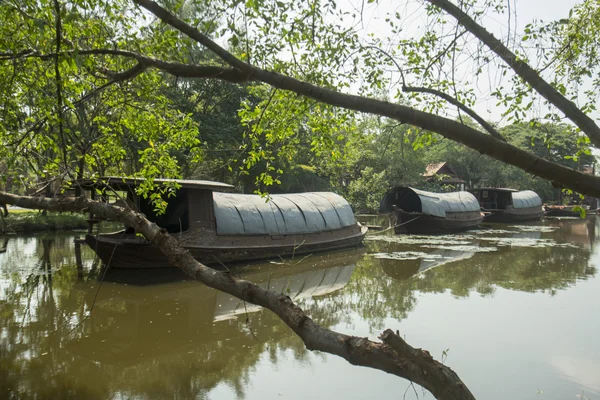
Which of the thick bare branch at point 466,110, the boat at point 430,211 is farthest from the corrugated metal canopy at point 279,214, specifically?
the thick bare branch at point 466,110

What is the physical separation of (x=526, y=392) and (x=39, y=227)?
71.2 feet

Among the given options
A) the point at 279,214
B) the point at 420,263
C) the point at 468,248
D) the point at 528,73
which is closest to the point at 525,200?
the point at 468,248

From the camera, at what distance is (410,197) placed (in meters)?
24.5

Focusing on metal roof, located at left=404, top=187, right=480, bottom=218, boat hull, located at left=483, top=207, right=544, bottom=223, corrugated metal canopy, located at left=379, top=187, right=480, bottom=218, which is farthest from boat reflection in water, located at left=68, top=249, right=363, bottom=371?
boat hull, located at left=483, top=207, right=544, bottom=223

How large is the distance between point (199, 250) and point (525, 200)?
2694 cm

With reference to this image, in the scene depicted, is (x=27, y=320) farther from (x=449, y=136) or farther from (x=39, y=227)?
(x=39, y=227)

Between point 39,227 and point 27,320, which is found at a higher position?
point 39,227

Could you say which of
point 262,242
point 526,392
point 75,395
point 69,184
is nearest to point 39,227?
point 262,242

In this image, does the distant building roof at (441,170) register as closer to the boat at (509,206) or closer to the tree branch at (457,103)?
the boat at (509,206)

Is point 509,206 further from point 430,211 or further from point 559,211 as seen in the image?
point 430,211

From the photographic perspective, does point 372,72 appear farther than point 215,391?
Yes

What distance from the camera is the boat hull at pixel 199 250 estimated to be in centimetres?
1071

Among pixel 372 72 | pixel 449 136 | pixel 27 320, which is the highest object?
pixel 372 72

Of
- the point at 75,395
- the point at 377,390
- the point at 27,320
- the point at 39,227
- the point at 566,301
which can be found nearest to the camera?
the point at 75,395
